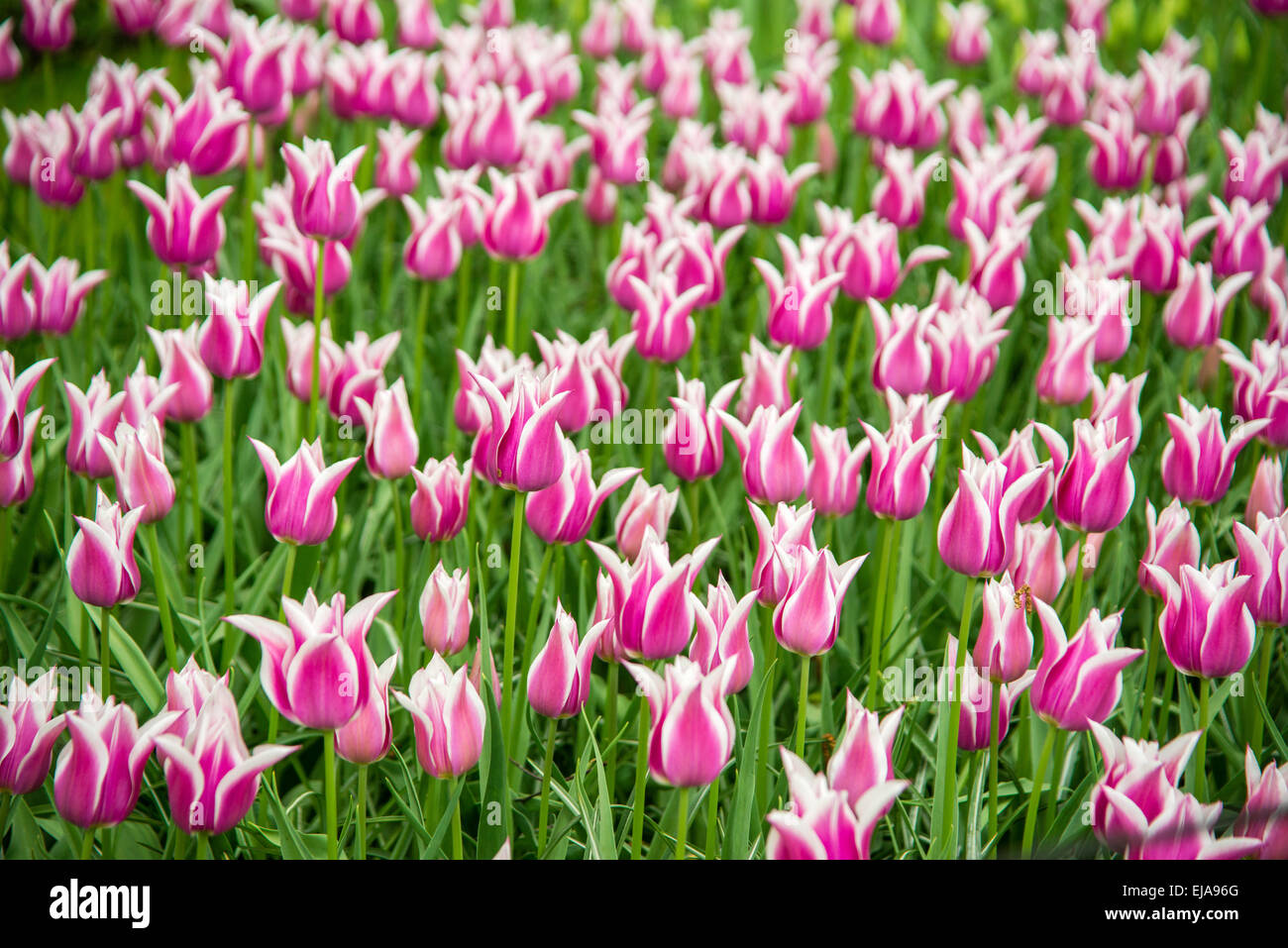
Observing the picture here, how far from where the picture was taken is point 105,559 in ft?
6.81

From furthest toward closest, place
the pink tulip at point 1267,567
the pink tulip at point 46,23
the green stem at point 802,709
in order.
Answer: the pink tulip at point 46,23 → the pink tulip at point 1267,567 → the green stem at point 802,709

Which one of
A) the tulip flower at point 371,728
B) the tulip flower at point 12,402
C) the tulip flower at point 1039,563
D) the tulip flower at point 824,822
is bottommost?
the tulip flower at point 824,822

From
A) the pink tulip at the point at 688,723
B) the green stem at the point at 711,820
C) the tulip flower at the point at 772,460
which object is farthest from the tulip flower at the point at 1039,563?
the pink tulip at the point at 688,723

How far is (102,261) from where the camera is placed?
14.2 ft

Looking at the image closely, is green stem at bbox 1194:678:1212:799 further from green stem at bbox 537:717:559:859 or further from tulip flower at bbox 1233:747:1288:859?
green stem at bbox 537:717:559:859

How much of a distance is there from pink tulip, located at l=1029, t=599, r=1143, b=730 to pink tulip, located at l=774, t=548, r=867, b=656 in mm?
307

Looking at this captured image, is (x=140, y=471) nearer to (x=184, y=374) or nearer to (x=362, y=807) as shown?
(x=184, y=374)

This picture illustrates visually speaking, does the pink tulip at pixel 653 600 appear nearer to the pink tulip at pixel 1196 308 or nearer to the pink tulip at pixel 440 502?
the pink tulip at pixel 440 502

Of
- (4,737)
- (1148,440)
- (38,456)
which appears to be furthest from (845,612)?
(38,456)

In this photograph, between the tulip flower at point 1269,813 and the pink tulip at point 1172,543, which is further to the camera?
the pink tulip at point 1172,543

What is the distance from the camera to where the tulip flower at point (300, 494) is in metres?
2.23

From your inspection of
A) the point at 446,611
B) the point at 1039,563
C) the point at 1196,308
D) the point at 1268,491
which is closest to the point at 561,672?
the point at 446,611

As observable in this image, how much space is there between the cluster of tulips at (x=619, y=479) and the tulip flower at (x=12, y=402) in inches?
0.7

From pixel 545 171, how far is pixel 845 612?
1870mm
